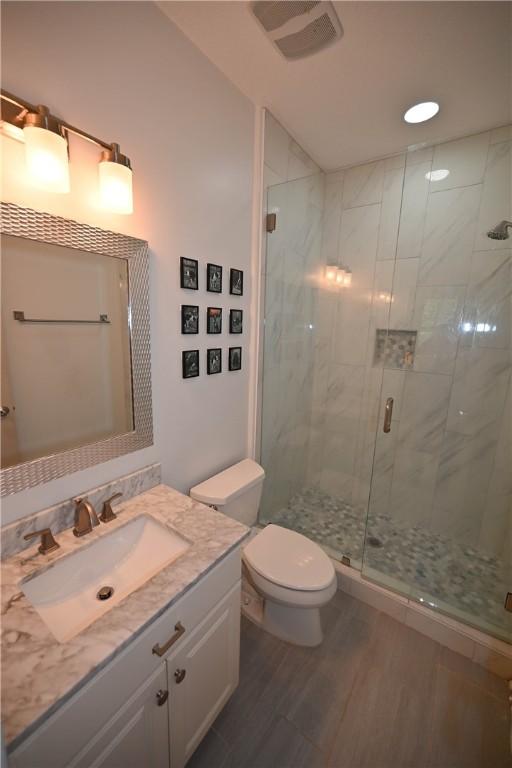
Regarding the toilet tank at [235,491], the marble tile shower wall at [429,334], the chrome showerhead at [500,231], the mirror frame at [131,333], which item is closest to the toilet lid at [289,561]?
the toilet tank at [235,491]

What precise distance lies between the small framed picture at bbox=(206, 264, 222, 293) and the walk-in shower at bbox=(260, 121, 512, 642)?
0.46 metres

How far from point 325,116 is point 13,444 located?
7.02ft

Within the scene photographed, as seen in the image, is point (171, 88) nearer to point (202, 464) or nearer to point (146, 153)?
point (146, 153)

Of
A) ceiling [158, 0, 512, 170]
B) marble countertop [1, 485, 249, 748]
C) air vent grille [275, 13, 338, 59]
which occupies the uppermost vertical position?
ceiling [158, 0, 512, 170]

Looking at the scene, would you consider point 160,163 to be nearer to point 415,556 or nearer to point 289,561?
point 289,561

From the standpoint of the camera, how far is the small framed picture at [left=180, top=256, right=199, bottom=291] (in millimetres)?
1312

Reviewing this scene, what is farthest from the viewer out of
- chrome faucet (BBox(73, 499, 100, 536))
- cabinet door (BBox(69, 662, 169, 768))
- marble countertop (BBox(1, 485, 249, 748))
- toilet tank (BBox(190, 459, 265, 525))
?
toilet tank (BBox(190, 459, 265, 525))

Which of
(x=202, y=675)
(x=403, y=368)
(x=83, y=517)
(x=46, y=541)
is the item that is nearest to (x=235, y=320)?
(x=83, y=517)

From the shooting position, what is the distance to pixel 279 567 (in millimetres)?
1394

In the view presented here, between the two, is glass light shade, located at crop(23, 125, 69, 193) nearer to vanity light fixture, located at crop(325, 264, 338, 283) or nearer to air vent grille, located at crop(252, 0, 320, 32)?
air vent grille, located at crop(252, 0, 320, 32)

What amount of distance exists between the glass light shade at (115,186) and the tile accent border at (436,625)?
212cm

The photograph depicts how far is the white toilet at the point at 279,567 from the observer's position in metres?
1.31

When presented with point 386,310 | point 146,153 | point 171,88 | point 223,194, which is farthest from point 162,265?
point 386,310

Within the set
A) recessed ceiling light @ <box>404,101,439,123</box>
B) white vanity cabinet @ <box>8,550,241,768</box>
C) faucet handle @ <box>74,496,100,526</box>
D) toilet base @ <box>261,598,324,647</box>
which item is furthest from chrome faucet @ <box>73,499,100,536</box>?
recessed ceiling light @ <box>404,101,439,123</box>
